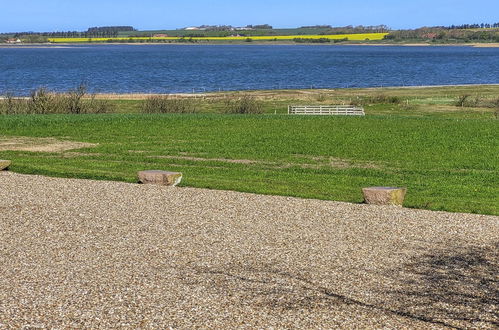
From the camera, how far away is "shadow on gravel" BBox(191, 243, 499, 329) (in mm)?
9414

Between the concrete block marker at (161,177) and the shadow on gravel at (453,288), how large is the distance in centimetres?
720

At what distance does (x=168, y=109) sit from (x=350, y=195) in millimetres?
24274

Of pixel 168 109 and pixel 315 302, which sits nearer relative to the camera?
pixel 315 302

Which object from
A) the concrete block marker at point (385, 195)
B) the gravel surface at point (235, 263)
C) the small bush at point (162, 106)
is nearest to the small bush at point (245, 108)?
the small bush at point (162, 106)

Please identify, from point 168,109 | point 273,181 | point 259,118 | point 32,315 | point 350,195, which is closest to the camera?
point 32,315

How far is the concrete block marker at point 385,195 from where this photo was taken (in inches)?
621

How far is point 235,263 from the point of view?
37.9 feet

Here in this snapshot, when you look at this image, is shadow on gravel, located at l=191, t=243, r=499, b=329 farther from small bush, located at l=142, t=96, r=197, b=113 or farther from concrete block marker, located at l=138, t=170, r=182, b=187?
small bush, located at l=142, t=96, r=197, b=113

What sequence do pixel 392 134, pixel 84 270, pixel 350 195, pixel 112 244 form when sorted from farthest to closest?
pixel 392 134 < pixel 350 195 < pixel 112 244 < pixel 84 270

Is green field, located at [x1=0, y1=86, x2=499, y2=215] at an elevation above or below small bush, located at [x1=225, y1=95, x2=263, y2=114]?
above

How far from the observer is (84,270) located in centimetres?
1109

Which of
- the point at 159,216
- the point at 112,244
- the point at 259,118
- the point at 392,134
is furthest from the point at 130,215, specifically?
the point at 259,118

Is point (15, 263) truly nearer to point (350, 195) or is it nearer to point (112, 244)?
point (112, 244)

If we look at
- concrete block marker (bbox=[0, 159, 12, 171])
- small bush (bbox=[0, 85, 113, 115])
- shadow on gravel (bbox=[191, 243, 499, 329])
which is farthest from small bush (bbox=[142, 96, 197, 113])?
shadow on gravel (bbox=[191, 243, 499, 329])
